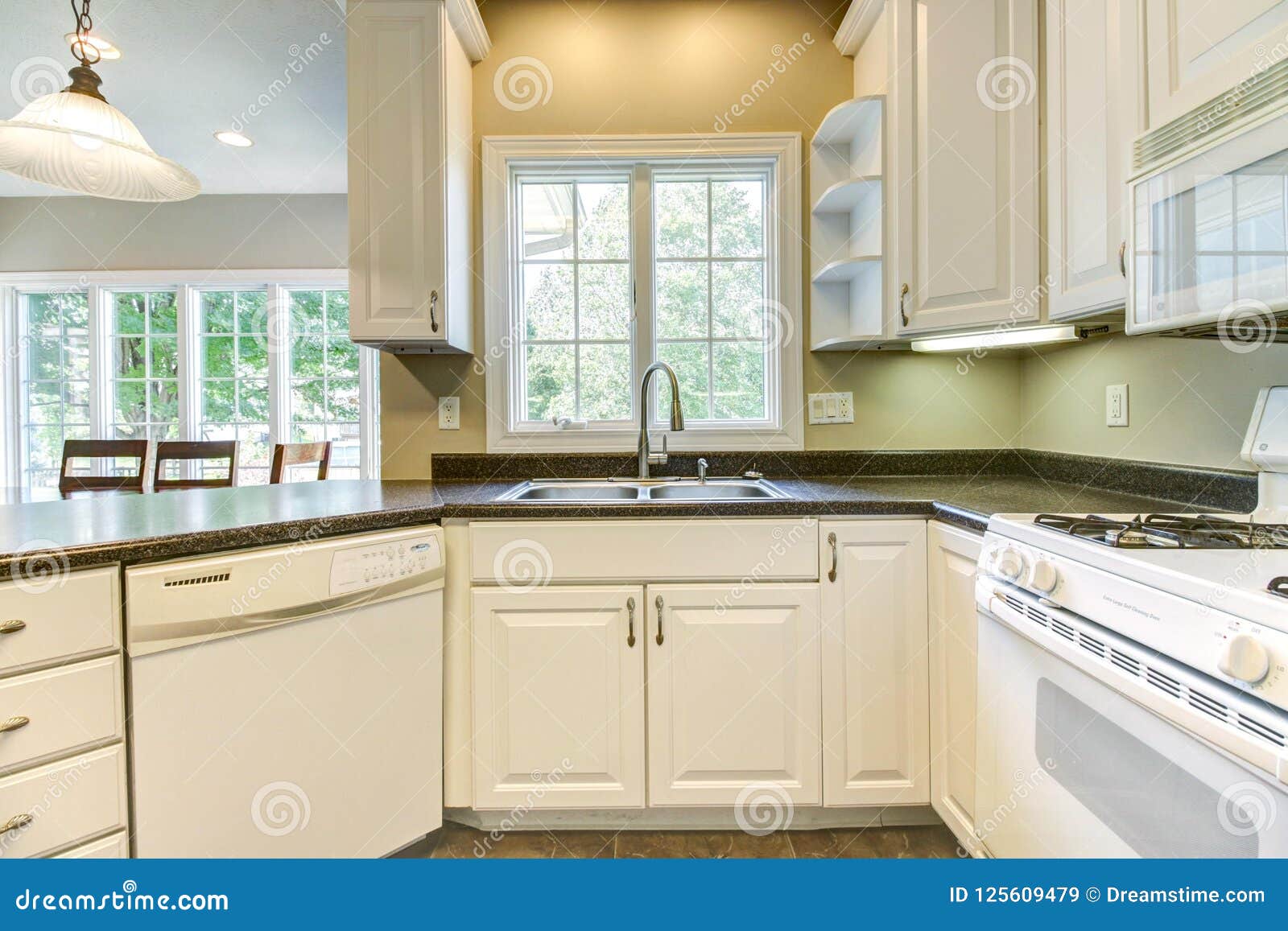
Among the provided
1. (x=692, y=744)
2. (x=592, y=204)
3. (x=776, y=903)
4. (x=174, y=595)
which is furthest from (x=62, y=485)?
(x=776, y=903)

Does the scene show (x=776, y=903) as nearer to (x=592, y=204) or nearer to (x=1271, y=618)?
(x=1271, y=618)

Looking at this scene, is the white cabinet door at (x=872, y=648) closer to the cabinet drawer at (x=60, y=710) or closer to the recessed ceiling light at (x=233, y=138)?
the cabinet drawer at (x=60, y=710)

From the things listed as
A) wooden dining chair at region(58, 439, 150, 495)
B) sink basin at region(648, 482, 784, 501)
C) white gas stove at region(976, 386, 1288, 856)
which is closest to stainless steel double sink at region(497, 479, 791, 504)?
sink basin at region(648, 482, 784, 501)

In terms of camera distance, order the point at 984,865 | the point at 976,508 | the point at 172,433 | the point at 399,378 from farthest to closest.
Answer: the point at 172,433 → the point at 399,378 → the point at 976,508 → the point at 984,865

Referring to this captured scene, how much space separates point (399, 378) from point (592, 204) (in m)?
0.97

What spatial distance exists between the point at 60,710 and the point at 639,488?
144cm

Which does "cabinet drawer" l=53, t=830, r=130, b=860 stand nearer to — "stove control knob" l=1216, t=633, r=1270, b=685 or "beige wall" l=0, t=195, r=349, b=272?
"stove control knob" l=1216, t=633, r=1270, b=685

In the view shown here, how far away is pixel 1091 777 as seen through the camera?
3.12ft

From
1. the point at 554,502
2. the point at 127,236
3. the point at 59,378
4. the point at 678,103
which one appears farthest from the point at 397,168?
the point at 59,378

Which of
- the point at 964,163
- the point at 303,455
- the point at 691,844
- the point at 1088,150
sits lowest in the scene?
the point at 691,844

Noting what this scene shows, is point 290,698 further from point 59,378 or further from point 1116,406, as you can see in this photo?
point 59,378

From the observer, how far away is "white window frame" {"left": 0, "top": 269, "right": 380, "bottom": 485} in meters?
3.99

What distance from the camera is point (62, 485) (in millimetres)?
2701

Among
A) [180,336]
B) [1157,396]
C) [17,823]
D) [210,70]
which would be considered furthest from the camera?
[180,336]
